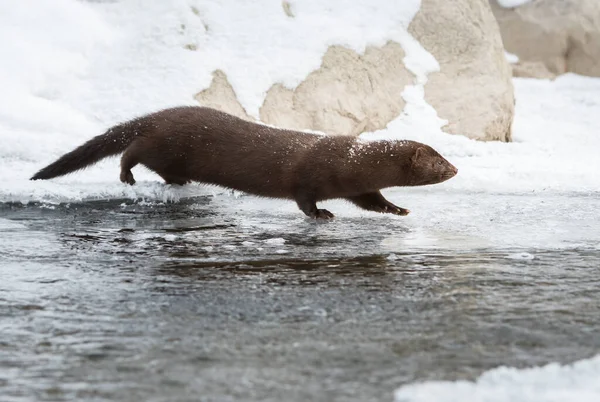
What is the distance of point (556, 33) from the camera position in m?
15.4

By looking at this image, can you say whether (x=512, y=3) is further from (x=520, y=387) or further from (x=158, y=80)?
(x=520, y=387)

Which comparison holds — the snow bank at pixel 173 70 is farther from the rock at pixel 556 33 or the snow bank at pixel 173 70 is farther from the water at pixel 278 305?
the rock at pixel 556 33

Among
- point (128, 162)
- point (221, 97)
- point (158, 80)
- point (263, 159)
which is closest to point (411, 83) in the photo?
point (221, 97)

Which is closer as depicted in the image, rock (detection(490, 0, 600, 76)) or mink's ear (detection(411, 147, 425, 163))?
mink's ear (detection(411, 147, 425, 163))

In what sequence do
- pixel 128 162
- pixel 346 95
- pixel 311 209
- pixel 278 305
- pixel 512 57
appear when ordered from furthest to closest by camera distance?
pixel 512 57, pixel 346 95, pixel 128 162, pixel 311 209, pixel 278 305

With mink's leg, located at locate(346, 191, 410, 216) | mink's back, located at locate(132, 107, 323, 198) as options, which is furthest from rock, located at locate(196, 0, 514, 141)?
mink's leg, located at locate(346, 191, 410, 216)

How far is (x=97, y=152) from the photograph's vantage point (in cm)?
674

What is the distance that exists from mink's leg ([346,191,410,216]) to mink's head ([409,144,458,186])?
0.25 m

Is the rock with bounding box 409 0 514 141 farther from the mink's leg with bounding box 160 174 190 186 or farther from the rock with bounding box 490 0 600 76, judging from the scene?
the mink's leg with bounding box 160 174 190 186

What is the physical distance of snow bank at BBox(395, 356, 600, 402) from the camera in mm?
2262

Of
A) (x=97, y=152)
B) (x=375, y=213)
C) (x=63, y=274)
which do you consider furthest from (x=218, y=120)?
(x=63, y=274)

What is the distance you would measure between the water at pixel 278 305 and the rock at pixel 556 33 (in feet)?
35.6

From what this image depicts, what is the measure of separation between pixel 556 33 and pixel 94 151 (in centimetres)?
1100

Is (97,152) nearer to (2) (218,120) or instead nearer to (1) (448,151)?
(2) (218,120)
